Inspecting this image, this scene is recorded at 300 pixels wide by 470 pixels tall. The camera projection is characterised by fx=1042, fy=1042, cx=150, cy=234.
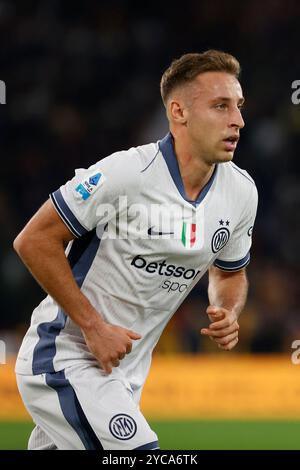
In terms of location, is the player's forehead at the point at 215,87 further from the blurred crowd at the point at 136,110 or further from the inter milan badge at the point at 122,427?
the blurred crowd at the point at 136,110

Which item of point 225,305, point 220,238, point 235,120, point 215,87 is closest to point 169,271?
point 220,238

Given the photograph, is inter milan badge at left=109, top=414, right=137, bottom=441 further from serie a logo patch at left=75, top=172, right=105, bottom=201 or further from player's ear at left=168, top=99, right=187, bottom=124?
player's ear at left=168, top=99, right=187, bottom=124

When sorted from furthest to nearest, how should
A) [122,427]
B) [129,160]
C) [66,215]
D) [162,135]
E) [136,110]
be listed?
[136,110], [162,135], [129,160], [66,215], [122,427]

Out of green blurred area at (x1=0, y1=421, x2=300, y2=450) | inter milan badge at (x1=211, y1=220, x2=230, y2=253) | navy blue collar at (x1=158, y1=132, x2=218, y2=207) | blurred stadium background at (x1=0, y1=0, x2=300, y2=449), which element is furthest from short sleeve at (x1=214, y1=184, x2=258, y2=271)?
blurred stadium background at (x1=0, y1=0, x2=300, y2=449)

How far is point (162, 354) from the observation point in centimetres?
1098

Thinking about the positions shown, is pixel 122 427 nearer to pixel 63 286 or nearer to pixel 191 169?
pixel 63 286

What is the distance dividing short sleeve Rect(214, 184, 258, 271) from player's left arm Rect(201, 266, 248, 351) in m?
0.06

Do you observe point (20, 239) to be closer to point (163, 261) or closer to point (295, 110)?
point (163, 261)

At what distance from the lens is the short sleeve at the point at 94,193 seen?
423 cm

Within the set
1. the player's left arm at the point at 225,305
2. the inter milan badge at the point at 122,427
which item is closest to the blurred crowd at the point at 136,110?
the player's left arm at the point at 225,305

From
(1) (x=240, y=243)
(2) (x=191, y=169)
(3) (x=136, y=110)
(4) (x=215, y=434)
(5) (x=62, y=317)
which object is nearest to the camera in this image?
(5) (x=62, y=317)

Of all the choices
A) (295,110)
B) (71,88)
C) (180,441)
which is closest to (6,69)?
(71,88)

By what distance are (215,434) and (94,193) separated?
4.90 m

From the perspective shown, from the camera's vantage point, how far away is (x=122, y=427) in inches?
163
